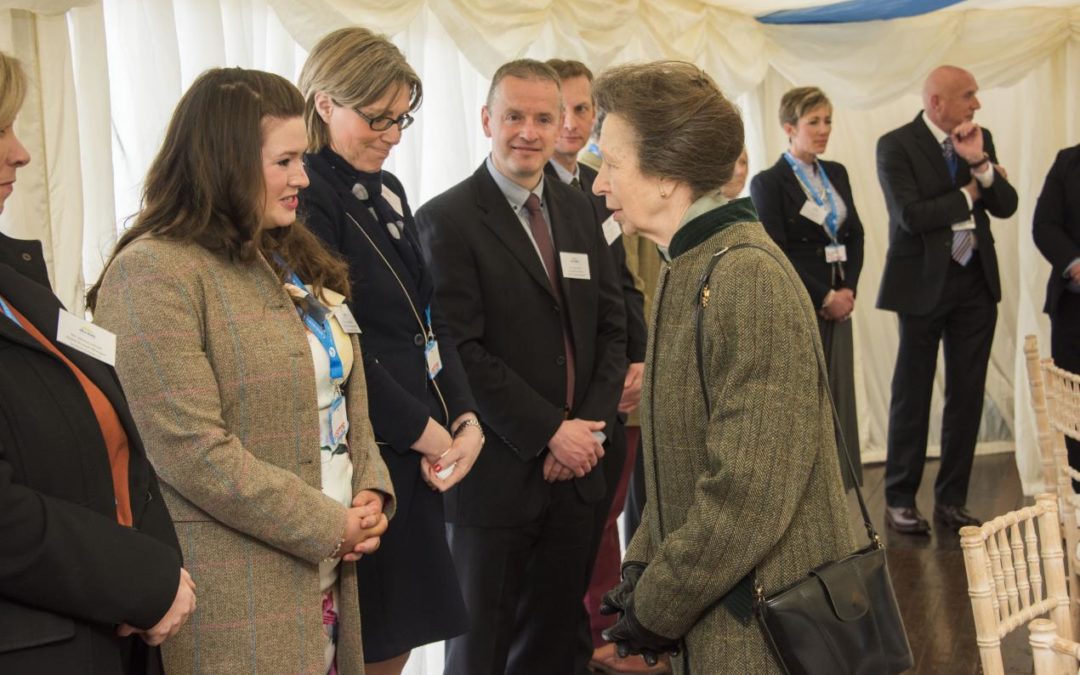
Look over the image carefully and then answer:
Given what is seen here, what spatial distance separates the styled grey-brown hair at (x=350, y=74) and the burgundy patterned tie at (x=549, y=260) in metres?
0.72

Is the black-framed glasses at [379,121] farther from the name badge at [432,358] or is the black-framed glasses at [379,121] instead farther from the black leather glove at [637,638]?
the black leather glove at [637,638]

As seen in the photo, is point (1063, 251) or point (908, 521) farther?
point (1063, 251)

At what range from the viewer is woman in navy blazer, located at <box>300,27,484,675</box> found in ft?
7.91

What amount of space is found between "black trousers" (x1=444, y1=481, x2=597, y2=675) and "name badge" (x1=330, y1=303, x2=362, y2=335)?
3.14ft

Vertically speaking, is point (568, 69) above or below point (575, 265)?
above

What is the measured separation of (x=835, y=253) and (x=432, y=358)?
2770 mm

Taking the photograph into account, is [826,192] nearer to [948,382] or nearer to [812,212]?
[812,212]

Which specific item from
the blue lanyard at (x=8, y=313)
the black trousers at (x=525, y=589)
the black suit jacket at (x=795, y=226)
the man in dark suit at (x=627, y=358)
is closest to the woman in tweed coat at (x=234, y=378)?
the blue lanyard at (x=8, y=313)

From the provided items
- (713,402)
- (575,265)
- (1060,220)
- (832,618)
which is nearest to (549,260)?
A: (575,265)

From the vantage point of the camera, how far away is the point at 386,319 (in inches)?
98.7

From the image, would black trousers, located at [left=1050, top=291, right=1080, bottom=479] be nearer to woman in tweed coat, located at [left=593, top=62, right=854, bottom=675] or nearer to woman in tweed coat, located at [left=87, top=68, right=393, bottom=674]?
woman in tweed coat, located at [left=593, top=62, right=854, bottom=675]

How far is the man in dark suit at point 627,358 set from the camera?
3467 millimetres

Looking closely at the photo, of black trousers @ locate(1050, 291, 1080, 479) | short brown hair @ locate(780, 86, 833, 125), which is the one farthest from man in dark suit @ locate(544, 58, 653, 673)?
black trousers @ locate(1050, 291, 1080, 479)

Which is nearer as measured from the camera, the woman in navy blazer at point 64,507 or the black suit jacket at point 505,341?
the woman in navy blazer at point 64,507
